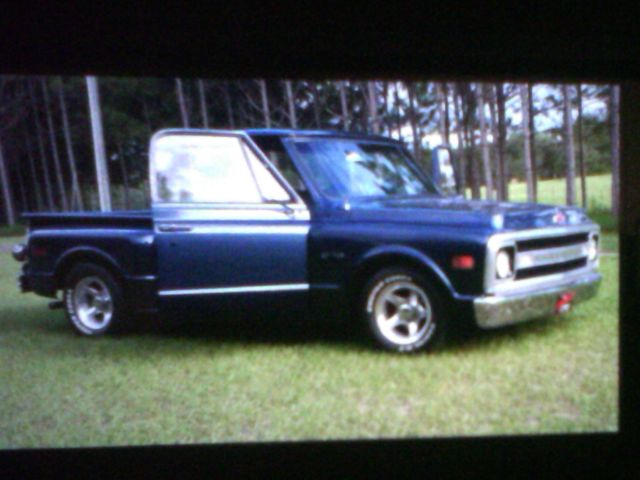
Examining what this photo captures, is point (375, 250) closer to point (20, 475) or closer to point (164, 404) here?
point (164, 404)

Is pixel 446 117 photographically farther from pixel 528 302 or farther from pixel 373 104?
pixel 528 302

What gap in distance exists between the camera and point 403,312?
9.95ft

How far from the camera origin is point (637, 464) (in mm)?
2953

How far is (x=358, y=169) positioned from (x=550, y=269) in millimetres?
1066

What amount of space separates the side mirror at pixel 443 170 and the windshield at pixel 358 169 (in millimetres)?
52

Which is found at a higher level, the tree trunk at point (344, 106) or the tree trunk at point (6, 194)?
the tree trunk at point (344, 106)

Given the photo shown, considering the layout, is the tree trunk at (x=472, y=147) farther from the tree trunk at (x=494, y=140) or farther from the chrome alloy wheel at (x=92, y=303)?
the chrome alloy wheel at (x=92, y=303)

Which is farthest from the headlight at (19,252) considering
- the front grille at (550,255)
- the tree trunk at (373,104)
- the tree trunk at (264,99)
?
the front grille at (550,255)

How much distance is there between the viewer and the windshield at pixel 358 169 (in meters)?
3.27

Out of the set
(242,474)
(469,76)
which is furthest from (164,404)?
Answer: (469,76)

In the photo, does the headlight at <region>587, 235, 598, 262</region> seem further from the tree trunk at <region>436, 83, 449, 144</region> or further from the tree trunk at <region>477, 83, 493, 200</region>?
the tree trunk at <region>436, 83, 449, 144</region>

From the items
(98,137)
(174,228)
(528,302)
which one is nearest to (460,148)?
(528,302)

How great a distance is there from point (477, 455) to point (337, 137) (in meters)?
1.66

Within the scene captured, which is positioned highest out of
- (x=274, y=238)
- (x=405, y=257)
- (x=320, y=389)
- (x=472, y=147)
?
(x=472, y=147)
